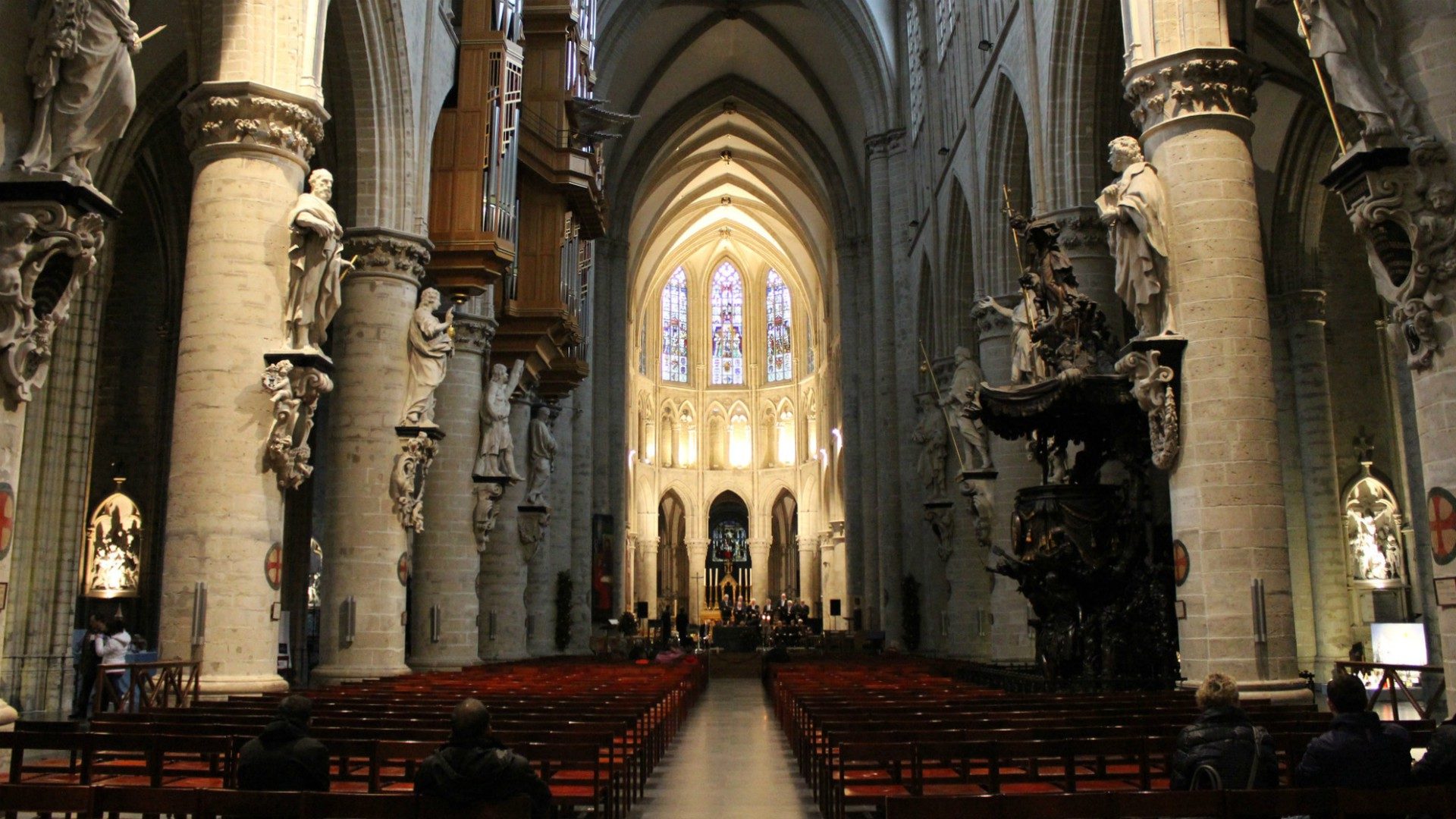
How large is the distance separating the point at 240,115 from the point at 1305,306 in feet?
54.1

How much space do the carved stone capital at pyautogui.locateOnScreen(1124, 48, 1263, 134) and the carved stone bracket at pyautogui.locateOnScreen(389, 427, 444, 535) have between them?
29.1ft

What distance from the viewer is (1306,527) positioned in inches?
753

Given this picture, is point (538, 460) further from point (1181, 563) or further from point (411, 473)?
point (1181, 563)

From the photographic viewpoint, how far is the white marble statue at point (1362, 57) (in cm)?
728

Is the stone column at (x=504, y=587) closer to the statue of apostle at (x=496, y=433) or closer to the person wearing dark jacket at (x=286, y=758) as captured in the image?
the statue of apostle at (x=496, y=433)

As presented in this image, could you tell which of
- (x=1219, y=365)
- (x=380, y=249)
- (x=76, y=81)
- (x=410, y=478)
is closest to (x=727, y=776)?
(x=1219, y=365)

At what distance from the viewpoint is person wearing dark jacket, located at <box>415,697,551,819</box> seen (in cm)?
446

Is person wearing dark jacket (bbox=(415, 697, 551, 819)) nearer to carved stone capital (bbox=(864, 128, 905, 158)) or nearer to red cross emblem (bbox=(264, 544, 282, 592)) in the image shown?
red cross emblem (bbox=(264, 544, 282, 592))

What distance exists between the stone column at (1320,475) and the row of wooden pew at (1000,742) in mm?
10546

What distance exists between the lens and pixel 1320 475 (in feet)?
63.0

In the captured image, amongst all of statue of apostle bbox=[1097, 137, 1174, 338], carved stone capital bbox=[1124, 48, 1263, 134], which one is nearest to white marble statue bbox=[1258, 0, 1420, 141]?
statue of apostle bbox=[1097, 137, 1174, 338]

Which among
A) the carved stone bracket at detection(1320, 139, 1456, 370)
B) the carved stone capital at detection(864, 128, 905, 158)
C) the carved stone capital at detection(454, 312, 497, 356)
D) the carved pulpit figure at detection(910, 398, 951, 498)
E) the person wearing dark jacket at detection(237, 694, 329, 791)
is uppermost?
the carved stone capital at detection(864, 128, 905, 158)

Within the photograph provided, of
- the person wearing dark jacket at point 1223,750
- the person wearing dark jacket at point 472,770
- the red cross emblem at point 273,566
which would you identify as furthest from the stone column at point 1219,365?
the red cross emblem at point 273,566

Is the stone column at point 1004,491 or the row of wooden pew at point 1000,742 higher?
the stone column at point 1004,491
